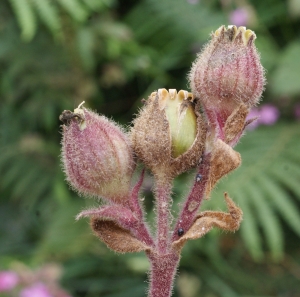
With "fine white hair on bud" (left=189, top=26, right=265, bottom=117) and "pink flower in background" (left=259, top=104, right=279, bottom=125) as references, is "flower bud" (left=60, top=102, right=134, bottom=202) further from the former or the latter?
"pink flower in background" (left=259, top=104, right=279, bottom=125)

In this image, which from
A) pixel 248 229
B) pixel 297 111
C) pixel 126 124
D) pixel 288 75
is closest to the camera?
pixel 248 229

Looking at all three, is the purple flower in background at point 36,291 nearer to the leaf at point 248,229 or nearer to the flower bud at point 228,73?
the leaf at point 248,229

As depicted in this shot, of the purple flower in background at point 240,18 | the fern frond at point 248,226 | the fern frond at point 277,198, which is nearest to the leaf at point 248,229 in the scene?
the fern frond at point 248,226

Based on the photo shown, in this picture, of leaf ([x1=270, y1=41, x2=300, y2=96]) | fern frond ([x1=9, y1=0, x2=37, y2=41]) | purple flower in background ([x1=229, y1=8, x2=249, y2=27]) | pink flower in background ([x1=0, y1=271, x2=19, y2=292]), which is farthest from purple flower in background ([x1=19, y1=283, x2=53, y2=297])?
purple flower in background ([x1=229, y1=8, x2=249, y2=27])

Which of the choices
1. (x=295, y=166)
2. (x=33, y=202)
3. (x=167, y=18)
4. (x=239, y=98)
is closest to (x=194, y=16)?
(x=167, y=18)

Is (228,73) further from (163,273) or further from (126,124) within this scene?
(126,124)

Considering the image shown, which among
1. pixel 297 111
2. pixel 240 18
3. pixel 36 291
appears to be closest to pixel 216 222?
pixel 36 291
